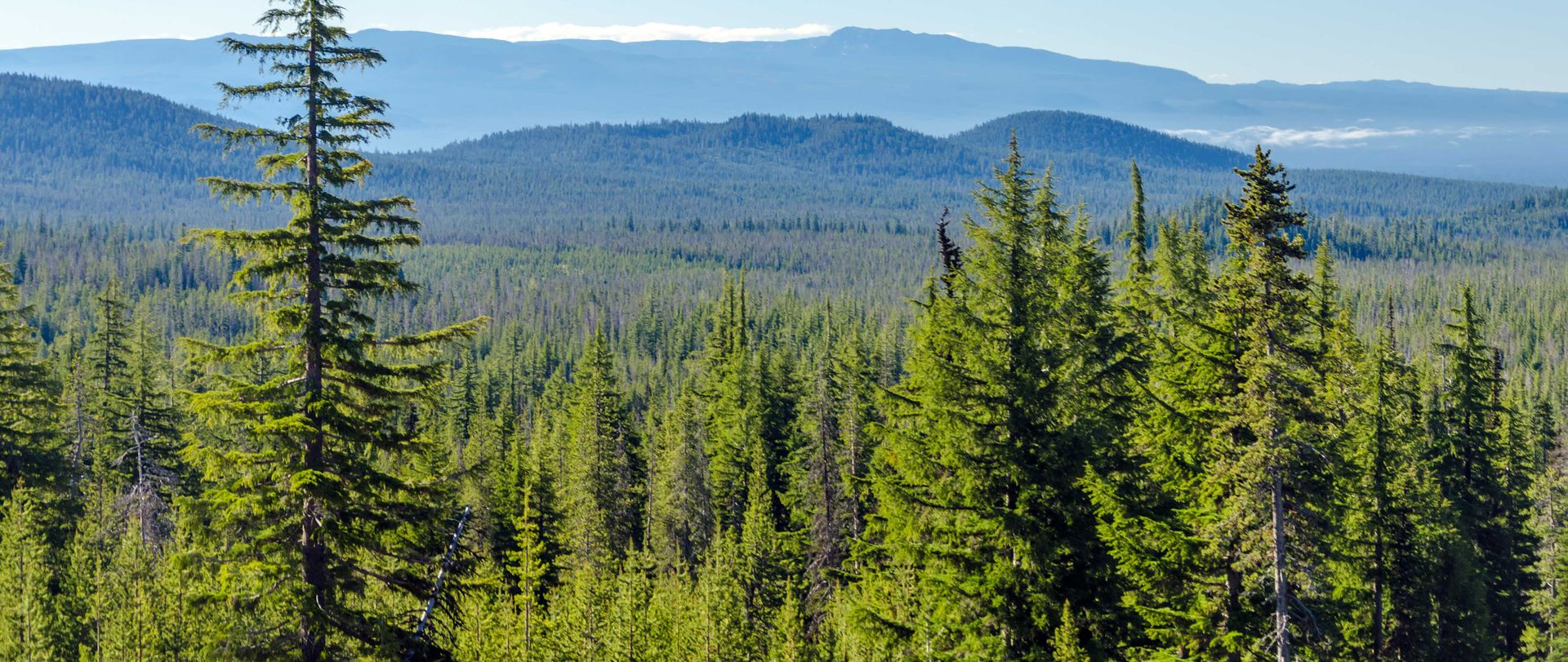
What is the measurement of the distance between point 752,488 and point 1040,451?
2346 centimetres

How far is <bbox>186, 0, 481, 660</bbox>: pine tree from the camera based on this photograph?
16.2 meters

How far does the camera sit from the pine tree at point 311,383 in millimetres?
16219

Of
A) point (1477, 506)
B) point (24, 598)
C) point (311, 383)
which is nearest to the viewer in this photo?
point (311, 383)

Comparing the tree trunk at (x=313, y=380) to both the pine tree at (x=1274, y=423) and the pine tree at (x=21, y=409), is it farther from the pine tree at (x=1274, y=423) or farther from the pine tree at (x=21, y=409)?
the pine tree at (x=21, y=409)

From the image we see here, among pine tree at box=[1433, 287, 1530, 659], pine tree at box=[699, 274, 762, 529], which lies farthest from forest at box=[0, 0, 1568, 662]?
pine tree at box=[699, 274, 762, 529]

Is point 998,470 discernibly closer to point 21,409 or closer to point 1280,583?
point 1280,583

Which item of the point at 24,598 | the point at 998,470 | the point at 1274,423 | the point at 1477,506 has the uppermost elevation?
the point at 1274,423

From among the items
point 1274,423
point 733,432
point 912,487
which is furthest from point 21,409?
point 1274,423

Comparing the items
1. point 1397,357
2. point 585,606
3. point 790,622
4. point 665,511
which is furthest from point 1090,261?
point 665,511

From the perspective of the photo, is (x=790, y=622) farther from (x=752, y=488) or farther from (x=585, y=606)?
(x=752, y=488)

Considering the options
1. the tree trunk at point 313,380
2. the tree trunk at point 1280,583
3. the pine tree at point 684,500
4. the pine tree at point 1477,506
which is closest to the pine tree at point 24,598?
the tree trunk at point 313,380

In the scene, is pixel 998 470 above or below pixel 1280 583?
above

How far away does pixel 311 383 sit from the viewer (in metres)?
16.6

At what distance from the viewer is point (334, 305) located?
16.2 meters
